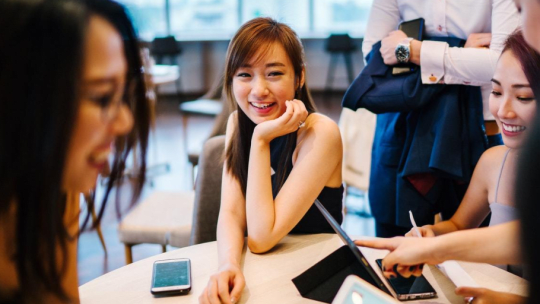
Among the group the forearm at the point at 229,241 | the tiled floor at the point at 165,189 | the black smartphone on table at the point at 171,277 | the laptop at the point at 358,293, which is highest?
the laptop at the point at 358,293

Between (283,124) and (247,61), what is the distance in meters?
0.26

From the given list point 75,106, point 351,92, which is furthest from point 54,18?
point 351,92

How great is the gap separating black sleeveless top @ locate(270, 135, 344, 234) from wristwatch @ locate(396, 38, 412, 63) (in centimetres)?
54

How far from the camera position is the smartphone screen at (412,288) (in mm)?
1338

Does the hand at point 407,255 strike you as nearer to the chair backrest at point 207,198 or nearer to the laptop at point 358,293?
the laptop at point 358,293

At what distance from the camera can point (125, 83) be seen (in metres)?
1.00

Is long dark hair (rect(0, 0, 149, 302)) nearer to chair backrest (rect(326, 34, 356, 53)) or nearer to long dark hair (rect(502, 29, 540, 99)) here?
long dark hair (rect(502, 29, 540, 99))

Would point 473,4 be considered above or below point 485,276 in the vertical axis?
above

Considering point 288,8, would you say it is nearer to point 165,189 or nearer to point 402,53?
point 165,189

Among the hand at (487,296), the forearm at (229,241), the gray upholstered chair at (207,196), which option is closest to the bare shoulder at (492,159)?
the hand at (487,296)

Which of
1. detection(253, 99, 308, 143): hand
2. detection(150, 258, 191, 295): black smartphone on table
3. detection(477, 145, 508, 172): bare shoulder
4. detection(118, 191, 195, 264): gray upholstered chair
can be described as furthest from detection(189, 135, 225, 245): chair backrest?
detection(477, 145, 508, 172): bare shoulder

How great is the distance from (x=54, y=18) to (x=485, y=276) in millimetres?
1235

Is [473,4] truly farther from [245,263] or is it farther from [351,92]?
[245,263]

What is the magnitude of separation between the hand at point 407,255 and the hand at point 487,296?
0.41 ft
